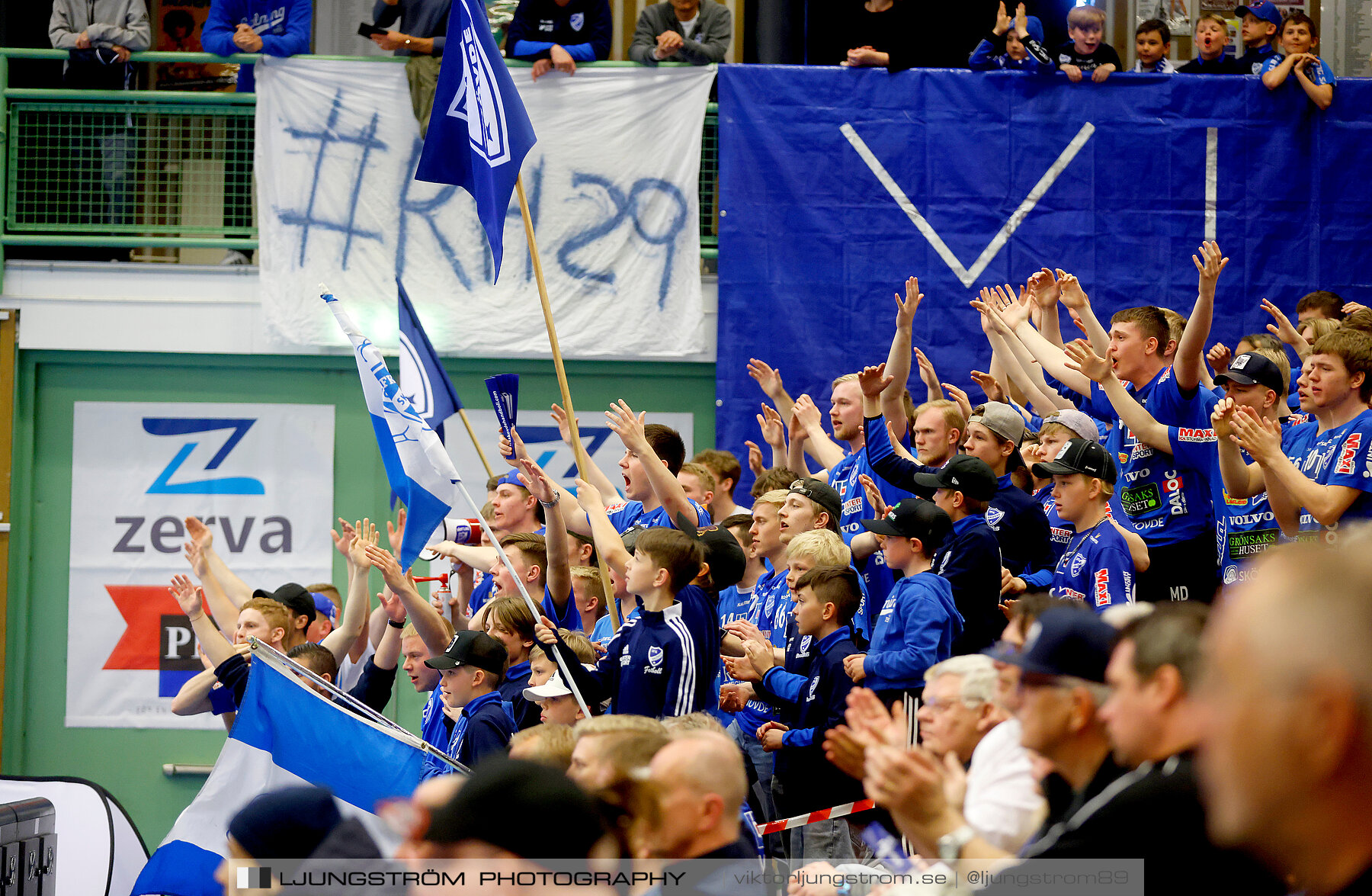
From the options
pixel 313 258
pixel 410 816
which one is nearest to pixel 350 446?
pixel 313 258

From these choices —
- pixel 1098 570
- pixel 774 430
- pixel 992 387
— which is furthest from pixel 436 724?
pixel 992 387

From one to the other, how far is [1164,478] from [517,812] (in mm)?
4944

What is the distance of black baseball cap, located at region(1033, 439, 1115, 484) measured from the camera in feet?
18.8

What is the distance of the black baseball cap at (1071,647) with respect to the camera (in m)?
2.55

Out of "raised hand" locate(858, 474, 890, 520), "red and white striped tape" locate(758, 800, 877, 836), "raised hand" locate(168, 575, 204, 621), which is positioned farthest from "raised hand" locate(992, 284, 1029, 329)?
"raised hand" locate(168, 575, 204, 621)

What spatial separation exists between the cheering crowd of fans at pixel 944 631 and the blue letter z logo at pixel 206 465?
6.75 ft

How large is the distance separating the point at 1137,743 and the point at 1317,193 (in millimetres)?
9134

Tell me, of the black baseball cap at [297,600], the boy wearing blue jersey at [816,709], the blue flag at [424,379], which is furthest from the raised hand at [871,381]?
the black baseball cap at [297,600]

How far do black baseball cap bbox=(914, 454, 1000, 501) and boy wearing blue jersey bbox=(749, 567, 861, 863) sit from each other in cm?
55

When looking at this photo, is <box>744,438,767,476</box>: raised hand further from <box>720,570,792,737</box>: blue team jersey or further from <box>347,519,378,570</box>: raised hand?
<box>347,519,378,570</box>: raised hand

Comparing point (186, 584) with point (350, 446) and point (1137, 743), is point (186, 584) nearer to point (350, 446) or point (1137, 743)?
point (350, 446)

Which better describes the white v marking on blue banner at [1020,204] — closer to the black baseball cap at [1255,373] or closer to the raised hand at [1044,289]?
the raised hand at [1044,289]

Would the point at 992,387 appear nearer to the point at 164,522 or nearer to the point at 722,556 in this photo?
the point at 722,556

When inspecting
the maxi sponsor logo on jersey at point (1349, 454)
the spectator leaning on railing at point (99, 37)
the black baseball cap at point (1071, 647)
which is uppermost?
the spectator leaning on railing at point (99, 37)
